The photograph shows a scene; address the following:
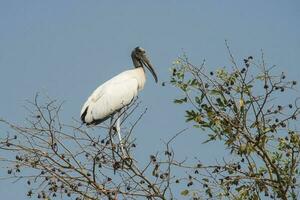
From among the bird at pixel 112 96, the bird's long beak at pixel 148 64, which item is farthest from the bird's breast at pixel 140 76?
the bird's long beak at pixel 148 64

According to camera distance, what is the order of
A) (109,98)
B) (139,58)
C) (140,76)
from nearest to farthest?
1. (109,98)
2. (140,76)
3. (139,58)

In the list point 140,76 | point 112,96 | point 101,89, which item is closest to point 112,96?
point 112,96

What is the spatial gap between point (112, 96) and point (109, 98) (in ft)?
0.28

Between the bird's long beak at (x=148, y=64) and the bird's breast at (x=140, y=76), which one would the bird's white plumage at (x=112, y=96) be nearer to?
the bird's breast at (x=140, y=76)

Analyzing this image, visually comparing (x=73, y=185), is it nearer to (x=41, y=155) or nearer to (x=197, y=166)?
(x=41, y=155)

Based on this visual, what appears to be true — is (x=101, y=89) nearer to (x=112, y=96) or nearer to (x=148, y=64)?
(x=112, y=96)

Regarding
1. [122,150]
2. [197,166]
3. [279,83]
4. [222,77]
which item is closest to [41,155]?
[122,150]

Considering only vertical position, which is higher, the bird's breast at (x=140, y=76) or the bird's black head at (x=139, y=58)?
the bird's black head at (x=139, y=58)

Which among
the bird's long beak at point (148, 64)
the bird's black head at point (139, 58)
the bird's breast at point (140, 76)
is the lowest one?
the bird's breast at point (140, 76)

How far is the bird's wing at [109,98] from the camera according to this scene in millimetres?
10852

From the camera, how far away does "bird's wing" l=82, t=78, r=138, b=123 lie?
10.9 m

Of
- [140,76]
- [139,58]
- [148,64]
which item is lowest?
[140,76]

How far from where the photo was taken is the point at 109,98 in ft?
36.4

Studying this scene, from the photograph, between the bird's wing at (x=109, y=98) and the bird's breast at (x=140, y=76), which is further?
the bird's breast at (x=140, y=76)
